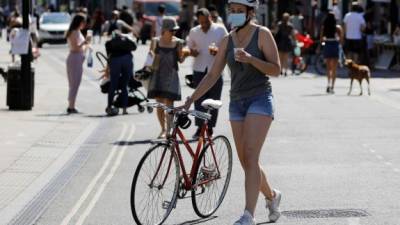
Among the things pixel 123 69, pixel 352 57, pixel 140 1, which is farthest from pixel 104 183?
pixel 140 1

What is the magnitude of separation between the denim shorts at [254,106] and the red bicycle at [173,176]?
0.77ft

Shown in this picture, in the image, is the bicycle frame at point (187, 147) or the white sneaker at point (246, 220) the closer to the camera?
the white sneaker at point (246, 220)

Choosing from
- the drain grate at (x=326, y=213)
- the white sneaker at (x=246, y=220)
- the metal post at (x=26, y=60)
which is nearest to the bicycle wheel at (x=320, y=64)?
the metal post at (x=26, y=60)

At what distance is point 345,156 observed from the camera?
572 inches

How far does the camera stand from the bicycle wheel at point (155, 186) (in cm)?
912

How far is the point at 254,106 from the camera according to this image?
363 inches

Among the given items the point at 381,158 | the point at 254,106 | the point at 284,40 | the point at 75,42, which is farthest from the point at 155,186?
the point at 284,40

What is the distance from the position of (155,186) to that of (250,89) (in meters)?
1.07

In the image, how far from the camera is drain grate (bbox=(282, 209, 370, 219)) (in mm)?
10133

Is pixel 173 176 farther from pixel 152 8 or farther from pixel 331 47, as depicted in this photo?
pixel 152 8

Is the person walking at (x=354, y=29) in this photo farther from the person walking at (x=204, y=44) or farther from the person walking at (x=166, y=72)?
the person walking at (x=166, y=72)

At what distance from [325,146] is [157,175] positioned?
22.0 ft

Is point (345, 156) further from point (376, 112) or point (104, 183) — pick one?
point (376, 112)

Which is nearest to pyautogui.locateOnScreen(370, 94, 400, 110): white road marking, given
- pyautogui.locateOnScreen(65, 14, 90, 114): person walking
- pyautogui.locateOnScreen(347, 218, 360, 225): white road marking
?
pyautogui.locateOnScreen(65, 14, 90, 114): person walking
